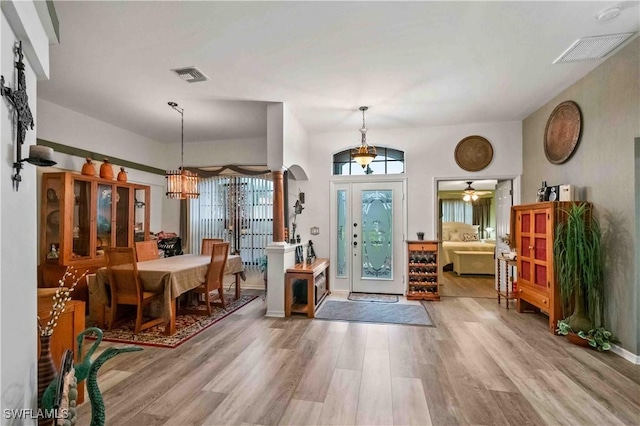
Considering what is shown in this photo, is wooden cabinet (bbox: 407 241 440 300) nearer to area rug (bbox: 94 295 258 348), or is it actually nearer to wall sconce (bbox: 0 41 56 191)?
area rug (bbox: 94 295 258 348)

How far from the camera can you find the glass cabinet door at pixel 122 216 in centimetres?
512

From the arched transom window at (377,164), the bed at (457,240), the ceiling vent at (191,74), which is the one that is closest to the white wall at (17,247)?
the ceiling vent at (191,74)

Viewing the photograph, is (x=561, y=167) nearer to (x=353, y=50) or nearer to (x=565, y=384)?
(x=565, y=384)

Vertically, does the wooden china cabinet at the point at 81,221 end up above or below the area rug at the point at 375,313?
above

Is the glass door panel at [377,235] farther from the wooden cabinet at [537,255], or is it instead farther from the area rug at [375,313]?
the wooden cabinet at [537,255]

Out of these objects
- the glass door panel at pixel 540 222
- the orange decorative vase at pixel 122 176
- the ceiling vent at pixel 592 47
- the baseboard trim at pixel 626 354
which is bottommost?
the baseboard trim at pixel 626 354

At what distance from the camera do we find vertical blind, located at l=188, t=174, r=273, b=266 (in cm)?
601

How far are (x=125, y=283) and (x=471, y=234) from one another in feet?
28.7

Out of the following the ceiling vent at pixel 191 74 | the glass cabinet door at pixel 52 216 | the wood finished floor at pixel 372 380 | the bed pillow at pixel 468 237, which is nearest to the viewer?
the wood finished floor at pixel 372 380

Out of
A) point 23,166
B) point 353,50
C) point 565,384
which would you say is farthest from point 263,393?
point 353,50

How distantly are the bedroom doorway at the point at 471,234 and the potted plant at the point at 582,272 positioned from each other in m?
1.97

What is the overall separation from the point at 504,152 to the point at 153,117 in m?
5.64

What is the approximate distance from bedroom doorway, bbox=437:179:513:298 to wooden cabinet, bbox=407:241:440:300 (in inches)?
19.5

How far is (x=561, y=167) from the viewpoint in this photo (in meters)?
4.05
